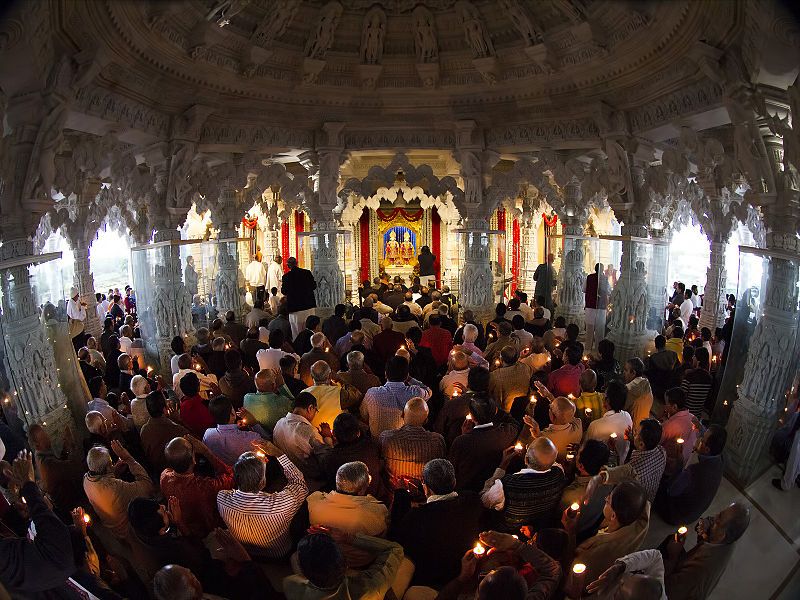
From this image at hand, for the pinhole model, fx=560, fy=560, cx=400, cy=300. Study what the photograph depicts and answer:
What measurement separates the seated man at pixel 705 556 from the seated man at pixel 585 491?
0.39 metres

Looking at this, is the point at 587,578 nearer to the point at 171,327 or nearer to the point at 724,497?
Result: the point at 724,497

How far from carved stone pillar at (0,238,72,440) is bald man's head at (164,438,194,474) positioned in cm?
160

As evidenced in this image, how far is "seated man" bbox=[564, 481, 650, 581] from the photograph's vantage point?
2.43 m

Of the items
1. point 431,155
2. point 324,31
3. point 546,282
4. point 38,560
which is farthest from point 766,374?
point 431,155

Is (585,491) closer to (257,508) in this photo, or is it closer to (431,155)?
Answer: (257,508)

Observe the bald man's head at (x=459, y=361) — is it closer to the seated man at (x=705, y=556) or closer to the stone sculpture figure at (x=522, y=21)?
the seated man at (x=705, y=556)

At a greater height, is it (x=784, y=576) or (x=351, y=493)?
(x=351, y=493)

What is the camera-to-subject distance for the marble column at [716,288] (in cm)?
888

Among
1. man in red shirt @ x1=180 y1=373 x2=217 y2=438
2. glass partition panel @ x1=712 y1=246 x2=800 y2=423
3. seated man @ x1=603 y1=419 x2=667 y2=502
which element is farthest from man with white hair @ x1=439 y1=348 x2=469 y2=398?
glass partition panel @ x1=712 y1=246 x2=800 y2=423

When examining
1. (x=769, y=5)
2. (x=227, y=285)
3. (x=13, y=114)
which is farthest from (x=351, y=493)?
(x=227, y=285)

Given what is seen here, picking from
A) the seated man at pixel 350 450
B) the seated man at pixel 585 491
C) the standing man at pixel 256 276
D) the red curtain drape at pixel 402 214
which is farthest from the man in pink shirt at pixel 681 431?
the red curtain drape at pixel 402 214

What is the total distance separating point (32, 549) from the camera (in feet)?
7.14

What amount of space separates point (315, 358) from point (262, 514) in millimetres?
2376

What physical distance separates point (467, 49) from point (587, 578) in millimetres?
6080
